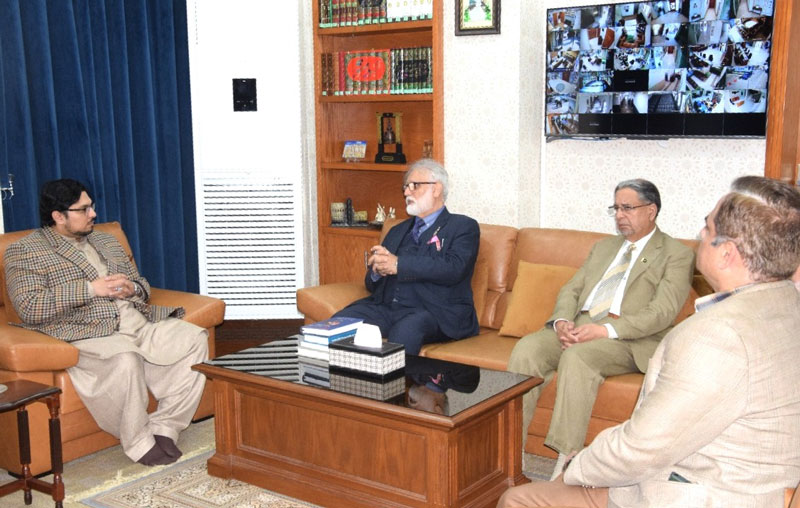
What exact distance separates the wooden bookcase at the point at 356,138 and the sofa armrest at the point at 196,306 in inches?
50.6

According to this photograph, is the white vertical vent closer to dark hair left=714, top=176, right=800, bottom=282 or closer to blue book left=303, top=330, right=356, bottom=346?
blue book left=303, top=330, right=356, bottom=346

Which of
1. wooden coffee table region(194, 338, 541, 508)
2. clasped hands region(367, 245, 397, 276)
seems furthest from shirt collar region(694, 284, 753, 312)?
clasped hands region(367, 245, 397, 276)

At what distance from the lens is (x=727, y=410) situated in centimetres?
162

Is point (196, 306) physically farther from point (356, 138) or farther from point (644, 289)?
point (644, 289)

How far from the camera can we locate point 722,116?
13.0 feet

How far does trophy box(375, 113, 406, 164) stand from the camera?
519 cm

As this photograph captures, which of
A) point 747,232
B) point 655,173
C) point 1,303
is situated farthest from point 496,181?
point 747,232

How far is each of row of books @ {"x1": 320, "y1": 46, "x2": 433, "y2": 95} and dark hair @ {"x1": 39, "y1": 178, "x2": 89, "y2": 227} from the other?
1956 mm

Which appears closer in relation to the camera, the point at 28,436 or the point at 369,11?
the point at 28,436

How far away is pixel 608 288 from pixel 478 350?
2.05 feet

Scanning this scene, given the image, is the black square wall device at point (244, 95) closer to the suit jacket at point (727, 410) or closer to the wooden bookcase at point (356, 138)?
the wooden bookcase at point (356, 138)

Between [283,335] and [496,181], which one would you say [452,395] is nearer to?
[496,181]

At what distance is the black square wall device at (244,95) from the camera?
208 inches

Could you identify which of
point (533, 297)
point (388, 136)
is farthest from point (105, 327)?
point (388, 136)
